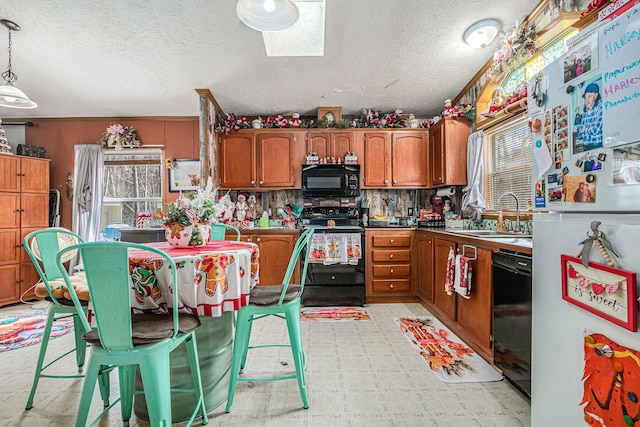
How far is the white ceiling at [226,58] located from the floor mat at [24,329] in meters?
2.61

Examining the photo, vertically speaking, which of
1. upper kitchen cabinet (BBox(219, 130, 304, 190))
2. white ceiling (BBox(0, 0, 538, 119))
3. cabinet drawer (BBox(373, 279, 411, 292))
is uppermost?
white ceiling (BBox(0, 0, 538, 119))

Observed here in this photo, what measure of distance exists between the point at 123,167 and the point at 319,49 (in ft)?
11.5

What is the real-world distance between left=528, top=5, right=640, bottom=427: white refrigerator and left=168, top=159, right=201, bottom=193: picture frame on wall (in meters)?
4.25

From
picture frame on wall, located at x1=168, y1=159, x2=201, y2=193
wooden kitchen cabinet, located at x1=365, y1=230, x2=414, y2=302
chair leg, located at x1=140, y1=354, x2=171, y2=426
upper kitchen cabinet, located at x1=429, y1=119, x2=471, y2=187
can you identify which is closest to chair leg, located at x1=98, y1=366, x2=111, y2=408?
chair leg, located at x1=140, y1=354, x2=171, y2=426

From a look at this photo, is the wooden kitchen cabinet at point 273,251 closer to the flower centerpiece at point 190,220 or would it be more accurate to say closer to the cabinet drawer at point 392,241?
the cabinet drawer at point 392,241

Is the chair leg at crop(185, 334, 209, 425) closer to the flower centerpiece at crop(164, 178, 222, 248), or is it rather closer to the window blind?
the flower centerpiece at crop(164, 178, 222, 248)

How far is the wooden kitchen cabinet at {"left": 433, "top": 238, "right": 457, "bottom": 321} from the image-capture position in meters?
2.80

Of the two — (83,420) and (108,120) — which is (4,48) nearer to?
(108,120)

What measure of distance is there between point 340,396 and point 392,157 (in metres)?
3.06

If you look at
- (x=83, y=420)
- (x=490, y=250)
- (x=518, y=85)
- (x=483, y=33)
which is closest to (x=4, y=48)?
(x=83, y=420)

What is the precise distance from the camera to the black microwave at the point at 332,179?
404 centimetres

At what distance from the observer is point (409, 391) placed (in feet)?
6.22

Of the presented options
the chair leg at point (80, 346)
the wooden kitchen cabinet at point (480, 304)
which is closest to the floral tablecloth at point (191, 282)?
the chair leg at point (80, 346)

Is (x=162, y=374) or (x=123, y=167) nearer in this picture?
(x=162, y=374)
